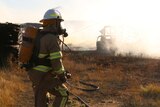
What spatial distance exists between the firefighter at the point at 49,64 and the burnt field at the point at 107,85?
3355 mm

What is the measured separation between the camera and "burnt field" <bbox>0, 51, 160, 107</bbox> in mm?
12742

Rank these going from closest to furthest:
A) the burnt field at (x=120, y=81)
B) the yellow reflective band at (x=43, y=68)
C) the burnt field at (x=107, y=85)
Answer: the yellow reflective band at (x=43, y=68)
the burnt field at (x=107, y=85)
the burnt field at (x=120, y=81)

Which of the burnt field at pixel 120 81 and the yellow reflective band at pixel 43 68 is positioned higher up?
the yellow reflective band at pixel 43 68

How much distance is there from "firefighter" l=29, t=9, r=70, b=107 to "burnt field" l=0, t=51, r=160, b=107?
3.36 meters

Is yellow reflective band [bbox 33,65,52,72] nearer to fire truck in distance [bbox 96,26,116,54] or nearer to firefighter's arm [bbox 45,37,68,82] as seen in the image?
firefighter's arm [bbox 45,37,68,82]

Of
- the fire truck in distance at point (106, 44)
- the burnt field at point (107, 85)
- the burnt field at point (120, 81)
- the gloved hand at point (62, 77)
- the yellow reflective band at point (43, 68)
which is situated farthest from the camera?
the fire truck in distance at point (106, 44)

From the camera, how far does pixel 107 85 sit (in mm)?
16422

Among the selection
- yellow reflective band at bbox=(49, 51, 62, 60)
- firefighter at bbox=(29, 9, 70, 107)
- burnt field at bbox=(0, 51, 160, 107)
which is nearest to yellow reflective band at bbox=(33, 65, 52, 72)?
firefighter at bbox=(29, 9, 70, 107)

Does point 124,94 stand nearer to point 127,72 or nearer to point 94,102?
point 94,102

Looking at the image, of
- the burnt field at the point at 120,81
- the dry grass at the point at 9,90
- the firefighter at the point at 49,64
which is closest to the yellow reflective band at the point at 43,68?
the firefighter at the point at 49,64

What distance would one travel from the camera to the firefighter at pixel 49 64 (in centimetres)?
786

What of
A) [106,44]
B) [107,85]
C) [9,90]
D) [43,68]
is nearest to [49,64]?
[43,68]

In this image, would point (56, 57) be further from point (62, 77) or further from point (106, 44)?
point (106, 44)

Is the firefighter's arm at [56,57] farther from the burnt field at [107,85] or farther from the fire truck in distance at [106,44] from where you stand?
the fire truck in distance at [106,44]
